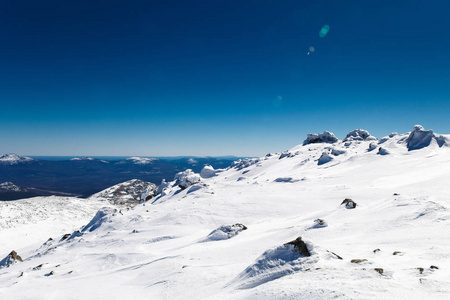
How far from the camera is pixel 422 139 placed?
4300 centimetres

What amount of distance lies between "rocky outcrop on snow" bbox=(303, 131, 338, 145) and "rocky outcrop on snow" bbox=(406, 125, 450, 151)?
4457cm

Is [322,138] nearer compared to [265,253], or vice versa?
[265,253]

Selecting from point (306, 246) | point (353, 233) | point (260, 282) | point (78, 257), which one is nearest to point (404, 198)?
point (353, 233)

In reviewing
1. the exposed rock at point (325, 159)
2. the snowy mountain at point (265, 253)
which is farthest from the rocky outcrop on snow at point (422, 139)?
the snowy mountain at point (265, 253)

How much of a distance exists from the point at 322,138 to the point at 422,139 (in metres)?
48.6

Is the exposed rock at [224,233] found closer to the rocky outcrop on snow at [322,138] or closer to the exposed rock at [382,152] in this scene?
the exposed rock at [382,152]

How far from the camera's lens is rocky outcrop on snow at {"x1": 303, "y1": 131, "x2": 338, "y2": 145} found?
90375 mm

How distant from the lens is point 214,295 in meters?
7.05

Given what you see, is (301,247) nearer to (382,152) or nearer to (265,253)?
(265,253)

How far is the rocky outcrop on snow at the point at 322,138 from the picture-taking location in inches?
3558

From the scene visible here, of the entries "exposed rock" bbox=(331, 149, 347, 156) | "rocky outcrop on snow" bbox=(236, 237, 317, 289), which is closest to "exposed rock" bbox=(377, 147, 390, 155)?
"exposed rock" bbox=(331, 149, 347, 156)

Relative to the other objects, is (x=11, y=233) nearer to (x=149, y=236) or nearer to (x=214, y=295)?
(x=149, y=236)

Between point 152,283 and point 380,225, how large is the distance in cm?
1092

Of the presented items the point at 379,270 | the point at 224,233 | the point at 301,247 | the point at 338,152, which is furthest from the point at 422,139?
the point at 379,270
